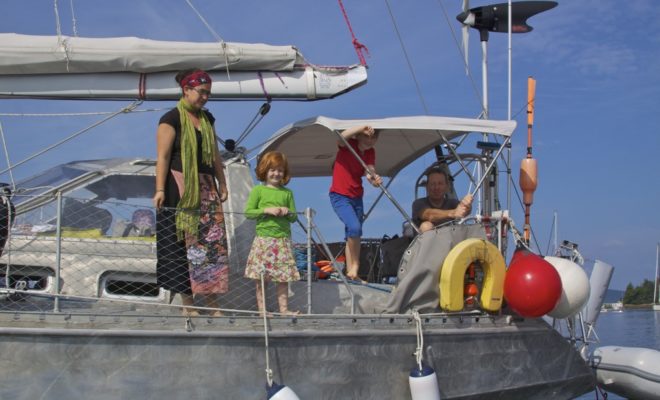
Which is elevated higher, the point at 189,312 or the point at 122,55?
the point at 122,55

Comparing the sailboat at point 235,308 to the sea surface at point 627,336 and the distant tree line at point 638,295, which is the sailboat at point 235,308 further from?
the distant tree line at point 638,295

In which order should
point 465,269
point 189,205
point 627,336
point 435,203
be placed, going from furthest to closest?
point 627,336 < point 435,203 < point 465,269 < point 189,205

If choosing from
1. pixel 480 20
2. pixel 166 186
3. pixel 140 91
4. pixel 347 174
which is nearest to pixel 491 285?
pixel 347 174

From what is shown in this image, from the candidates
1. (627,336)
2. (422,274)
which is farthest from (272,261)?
(627,336)

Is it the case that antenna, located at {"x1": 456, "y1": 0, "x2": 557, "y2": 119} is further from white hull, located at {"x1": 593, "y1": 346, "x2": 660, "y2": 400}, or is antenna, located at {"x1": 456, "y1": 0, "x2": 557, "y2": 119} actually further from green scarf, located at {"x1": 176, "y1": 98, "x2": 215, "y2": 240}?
green scarf, located at {"x1": 176, "y1": 98, "x2": 215, "y2": 240}

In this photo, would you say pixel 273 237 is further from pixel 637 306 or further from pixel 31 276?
pixel 637 306

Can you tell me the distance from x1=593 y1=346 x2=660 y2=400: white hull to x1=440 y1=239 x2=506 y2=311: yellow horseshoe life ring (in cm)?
321

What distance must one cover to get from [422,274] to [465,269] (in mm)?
364

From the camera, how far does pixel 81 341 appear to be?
484 centimetres

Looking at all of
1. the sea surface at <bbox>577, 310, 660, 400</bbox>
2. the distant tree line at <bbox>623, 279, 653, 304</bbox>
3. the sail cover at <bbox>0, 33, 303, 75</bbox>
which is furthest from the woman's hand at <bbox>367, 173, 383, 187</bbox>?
the distant tree line at <bbox>623, 279, 653, 304</bbox>

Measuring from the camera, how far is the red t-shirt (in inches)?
273

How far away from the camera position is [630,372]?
871 cm

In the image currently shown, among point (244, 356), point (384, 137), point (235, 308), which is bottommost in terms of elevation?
point (244, 356)

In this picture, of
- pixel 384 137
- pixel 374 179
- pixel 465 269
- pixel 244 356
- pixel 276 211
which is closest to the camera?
pixel 244 356
